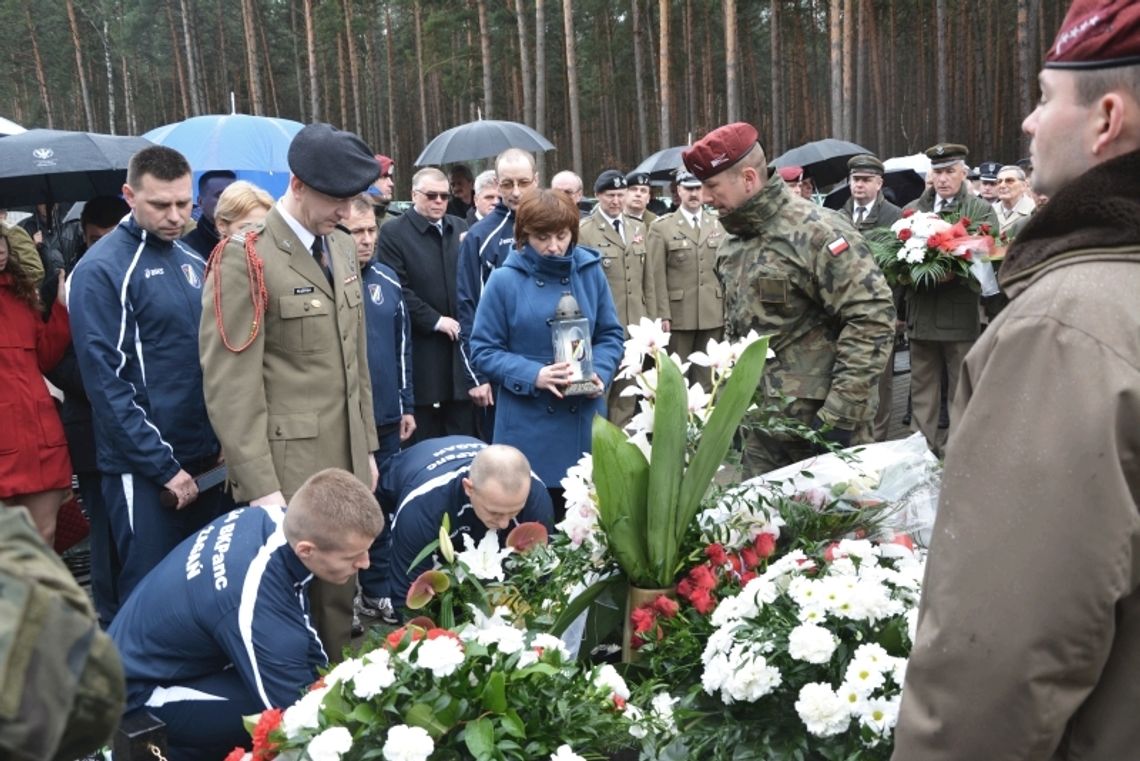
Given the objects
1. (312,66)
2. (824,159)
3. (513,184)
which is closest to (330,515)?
(513,184)

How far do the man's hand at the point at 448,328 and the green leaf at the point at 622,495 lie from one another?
3.87 m

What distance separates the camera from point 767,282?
3.93m

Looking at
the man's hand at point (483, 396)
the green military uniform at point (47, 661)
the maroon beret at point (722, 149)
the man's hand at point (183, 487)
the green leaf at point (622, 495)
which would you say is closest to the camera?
the green military uniform at point (47, 661)

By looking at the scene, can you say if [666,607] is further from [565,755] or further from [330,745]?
[330,745]

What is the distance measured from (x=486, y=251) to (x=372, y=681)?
14.8 ft

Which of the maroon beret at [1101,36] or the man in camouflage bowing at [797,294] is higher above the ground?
the maroon beret at [1101,36]

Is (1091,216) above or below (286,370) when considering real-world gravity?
above

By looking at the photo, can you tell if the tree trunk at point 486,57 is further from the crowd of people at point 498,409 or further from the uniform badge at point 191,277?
the uniform badge at point 191,277

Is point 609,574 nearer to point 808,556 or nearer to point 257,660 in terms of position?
point 808,556

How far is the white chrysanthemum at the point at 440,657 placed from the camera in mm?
2092

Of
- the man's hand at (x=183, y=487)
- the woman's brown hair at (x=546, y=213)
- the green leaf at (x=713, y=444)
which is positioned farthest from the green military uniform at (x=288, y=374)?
the green leaf at (x=713, y=444)

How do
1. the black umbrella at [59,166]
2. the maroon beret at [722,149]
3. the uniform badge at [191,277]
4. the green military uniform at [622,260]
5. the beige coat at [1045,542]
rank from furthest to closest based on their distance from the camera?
the green military uniform at [622,260] → the black umbrella at [59,166] → the uniform badge at [191,277] → the maroon beret at [722,149] → the beige coat at [1045,542]

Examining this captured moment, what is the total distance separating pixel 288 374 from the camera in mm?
3871

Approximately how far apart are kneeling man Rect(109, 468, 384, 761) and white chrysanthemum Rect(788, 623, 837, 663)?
1.43 m
